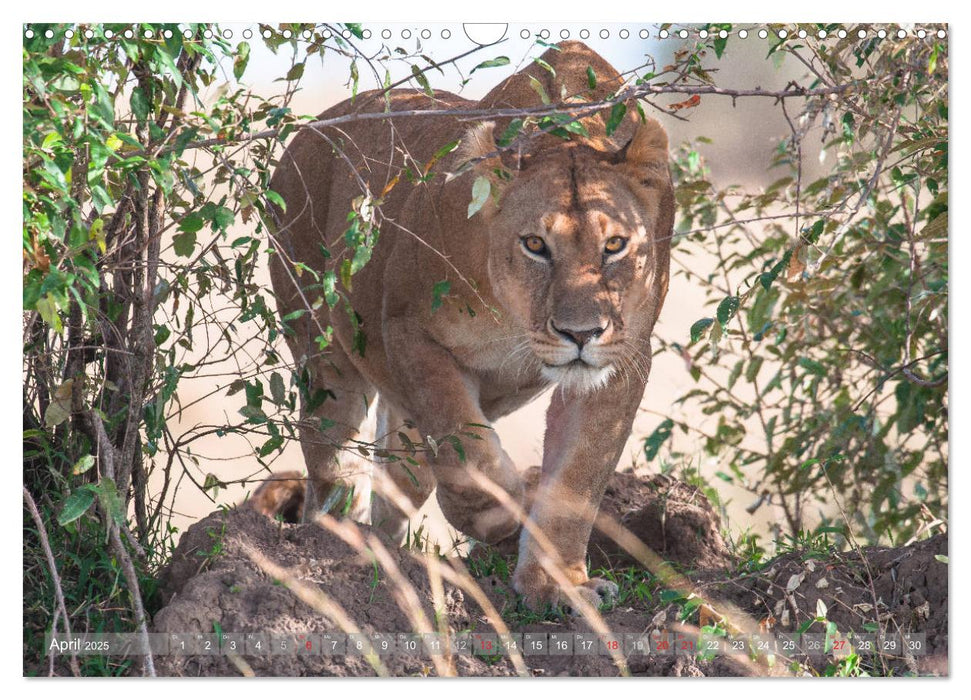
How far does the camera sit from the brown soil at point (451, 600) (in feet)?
10.9

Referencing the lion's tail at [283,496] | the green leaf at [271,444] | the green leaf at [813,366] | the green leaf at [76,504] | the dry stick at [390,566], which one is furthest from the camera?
the green leaf at [813,366]

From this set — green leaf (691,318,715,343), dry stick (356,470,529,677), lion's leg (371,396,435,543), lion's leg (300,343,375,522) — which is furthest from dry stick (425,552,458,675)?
lion's leg (371,396,435,543)

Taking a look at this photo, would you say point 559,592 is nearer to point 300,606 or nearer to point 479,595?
point 479,595

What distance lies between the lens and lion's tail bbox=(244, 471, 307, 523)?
16.9ft

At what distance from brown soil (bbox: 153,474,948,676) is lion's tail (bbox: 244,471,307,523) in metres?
1.27

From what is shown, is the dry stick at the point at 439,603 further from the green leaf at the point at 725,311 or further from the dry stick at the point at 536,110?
the dry stick at the point at 536,110

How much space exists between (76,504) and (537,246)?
5.04ft

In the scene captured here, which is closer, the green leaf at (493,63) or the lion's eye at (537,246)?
the green leaf at (493,63)

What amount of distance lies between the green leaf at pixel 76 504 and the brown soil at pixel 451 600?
340mm

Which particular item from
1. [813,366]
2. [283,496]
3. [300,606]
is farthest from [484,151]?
[813,366]

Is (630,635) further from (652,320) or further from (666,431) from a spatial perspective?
(666,431)

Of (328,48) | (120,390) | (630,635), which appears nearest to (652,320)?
(630,635)

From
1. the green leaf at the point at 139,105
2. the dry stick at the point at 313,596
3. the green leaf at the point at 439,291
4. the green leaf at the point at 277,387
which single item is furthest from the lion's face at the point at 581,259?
the green leaf at the point at 139,105

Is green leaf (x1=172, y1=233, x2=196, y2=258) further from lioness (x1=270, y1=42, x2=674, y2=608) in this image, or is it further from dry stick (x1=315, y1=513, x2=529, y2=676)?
dry stick (x1=315, y1=513, x2=529, y2=676)
